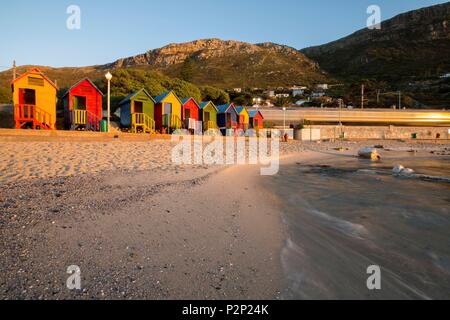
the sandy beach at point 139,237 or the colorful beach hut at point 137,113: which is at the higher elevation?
the colorful beach hut at point 137,113

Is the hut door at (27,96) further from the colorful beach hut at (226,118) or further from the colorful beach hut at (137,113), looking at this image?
the colorful beach hut at (226,118)

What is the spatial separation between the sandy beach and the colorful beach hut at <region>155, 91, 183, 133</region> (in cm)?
1541

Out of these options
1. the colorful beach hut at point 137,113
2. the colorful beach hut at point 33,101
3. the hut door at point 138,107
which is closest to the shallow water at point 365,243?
the colorful beach hut at point 137,113

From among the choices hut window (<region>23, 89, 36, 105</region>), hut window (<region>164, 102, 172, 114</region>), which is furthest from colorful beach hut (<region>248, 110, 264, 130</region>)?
hut window (<region>23, 89, 36, 105</region>)

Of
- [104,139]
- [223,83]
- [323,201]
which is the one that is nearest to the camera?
[323,201]

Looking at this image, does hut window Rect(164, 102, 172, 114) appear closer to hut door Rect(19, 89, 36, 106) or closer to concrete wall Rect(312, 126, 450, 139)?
hut door Rect(19, 89, 36, 106)

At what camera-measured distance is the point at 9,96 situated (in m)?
31.1

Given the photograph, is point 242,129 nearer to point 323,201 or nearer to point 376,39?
point 323,201

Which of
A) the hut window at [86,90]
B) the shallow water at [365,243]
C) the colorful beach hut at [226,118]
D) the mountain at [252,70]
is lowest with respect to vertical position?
the shallow water at [365,243]

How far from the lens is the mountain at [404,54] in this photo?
8812 centimetres

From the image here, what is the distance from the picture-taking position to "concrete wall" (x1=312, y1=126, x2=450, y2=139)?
41531 millimetres

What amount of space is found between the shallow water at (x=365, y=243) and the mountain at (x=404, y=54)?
81.0 meters

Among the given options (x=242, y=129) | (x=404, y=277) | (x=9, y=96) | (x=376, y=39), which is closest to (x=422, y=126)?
(x=242, y=129)
